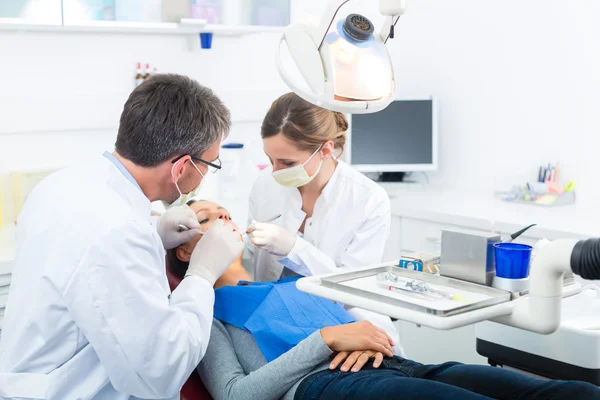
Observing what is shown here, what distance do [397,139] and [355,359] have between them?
2.02 metres

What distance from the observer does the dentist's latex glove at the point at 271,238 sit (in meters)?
2.09

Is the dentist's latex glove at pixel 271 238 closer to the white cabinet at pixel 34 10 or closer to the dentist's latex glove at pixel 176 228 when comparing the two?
the dentist's latex glove at pixel 176 228

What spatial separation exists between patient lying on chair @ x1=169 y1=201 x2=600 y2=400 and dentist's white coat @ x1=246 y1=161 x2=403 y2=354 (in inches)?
9.9

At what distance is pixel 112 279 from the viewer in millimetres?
1459

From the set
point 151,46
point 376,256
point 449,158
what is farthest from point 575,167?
point 151,46

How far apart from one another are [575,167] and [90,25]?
2.10m

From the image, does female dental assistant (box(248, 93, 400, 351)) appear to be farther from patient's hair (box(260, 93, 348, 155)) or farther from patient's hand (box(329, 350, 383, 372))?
patient's hand (box(329, 350, 383, 372))

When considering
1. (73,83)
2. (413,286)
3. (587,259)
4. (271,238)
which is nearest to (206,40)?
(73,83)

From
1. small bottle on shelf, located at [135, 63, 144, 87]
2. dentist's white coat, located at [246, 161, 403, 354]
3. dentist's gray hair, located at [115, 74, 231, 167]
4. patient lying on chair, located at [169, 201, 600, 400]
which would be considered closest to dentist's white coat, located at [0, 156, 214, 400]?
dentist's gray hair, located at [115, 74, 231, 167]

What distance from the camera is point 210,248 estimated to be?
1.89 metres

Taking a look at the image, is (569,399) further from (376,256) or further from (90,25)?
(90,25)

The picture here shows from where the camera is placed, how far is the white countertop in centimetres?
280

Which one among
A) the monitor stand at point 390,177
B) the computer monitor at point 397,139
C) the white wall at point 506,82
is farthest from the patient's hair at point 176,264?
the white wall at point 506,82

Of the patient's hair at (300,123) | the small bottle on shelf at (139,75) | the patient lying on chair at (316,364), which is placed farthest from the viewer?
the small bottle on shelf at (139,75)
